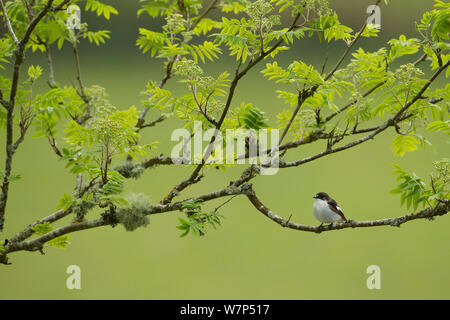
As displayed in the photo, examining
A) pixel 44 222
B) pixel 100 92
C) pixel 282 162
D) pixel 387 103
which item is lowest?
pixel 44 222

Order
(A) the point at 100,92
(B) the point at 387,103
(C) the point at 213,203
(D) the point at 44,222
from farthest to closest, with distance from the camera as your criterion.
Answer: (C) the point at 213,203, (A) the point at 100,92, (D) the point at 44,222, (B) the point at 387,103

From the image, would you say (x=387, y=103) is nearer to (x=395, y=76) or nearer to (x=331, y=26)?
(x=395, y=76)

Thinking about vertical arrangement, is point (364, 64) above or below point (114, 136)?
above

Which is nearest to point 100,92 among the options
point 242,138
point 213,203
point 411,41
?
point 242,138

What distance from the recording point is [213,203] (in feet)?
15.8

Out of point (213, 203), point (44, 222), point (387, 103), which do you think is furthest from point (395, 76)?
point (213, 203)

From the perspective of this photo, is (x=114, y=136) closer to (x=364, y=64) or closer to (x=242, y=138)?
(x=242, y=138)

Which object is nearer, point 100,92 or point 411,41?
point 411,41

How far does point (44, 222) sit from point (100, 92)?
1.49ft

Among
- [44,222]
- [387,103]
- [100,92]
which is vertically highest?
[100,92]

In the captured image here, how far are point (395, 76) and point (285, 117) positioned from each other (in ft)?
1.32

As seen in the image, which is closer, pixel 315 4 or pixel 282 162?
pixel 315 4

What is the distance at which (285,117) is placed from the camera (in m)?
1.69

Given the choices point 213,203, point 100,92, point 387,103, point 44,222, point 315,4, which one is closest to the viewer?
point 315,4
